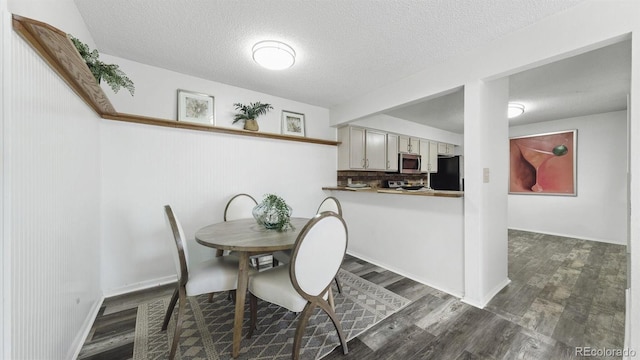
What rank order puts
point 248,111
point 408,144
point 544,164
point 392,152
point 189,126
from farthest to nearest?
point 408,144
point 544,164
point 392,152
point 248,111
point 189,126

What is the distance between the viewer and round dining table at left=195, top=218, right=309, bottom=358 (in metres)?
1.44

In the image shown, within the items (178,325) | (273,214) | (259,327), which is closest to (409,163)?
(273,214)

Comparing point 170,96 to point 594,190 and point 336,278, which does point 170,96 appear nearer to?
point 336,278

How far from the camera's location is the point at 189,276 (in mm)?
1540

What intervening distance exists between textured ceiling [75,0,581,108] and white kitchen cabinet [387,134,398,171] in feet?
6.27

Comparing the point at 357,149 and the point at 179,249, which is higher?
the point at 357,149

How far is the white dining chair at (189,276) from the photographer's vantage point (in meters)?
1.43

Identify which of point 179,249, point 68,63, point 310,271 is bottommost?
point 310,271

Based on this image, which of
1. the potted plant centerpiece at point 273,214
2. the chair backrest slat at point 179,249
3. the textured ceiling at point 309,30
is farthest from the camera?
the potted plant centerpiece at point 273,214

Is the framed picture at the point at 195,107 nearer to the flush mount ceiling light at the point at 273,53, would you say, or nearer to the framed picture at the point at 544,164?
the flush mount ceiling light at the point at 273,53

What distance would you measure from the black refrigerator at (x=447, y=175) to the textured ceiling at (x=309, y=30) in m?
3.65

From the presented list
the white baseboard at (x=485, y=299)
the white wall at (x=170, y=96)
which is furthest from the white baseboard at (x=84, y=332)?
the white baseboard at (x=485, y=299)

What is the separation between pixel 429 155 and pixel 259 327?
4.84 metres

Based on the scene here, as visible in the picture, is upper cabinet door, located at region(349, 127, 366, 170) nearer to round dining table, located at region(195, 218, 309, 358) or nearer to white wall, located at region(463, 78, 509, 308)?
white wall, located at region(463, 78, 509, 308)
